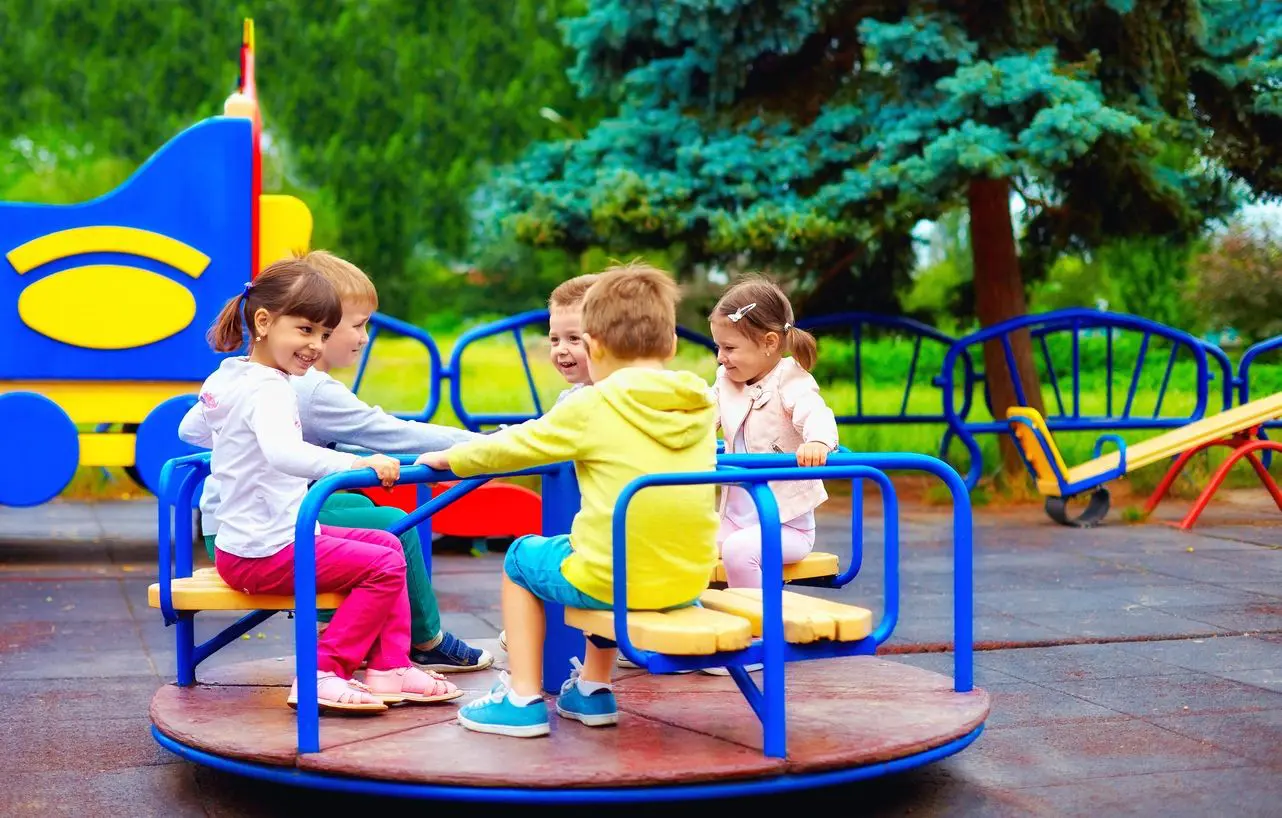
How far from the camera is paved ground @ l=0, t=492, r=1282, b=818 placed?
3.68m

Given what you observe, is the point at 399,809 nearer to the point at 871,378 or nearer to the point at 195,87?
the point at 871,378

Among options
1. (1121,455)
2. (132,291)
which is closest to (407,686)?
(132,291)

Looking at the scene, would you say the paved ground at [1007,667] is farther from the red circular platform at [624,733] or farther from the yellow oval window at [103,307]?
the yellow oval window at [103,307]

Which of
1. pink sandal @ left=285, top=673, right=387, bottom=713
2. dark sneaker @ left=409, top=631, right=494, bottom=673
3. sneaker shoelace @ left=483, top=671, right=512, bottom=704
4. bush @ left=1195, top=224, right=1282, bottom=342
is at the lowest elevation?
dark sneaker @ left=409, top=631, right=494, bottom=673

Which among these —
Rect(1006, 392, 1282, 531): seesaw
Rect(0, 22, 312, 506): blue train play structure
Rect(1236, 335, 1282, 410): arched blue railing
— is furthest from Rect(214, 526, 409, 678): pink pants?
Rect(1236, 335, 1282, 410): arched blue railing

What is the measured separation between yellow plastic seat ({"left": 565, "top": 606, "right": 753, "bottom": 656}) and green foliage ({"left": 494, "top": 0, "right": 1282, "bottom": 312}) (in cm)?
603

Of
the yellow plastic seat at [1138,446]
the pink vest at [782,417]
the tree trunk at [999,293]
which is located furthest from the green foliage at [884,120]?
the pink vest at [782,417]

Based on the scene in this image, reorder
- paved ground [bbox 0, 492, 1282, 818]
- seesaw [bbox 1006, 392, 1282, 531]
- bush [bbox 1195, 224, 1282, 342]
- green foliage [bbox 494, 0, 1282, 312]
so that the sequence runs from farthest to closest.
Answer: bush [bbox 1195, 224, 1282, 342]
green foliage [bbox 494, 0, 1282, 312]
seesaw [bbox 1006, 392, 1282, 531]
paved ground [bbox 0, 492, 1282, 818]

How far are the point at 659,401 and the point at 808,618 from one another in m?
0.57

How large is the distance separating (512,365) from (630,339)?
29.6 ft

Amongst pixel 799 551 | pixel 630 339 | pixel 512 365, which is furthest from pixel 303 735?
pixel 512 365

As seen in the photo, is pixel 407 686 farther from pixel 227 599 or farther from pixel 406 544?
pixel 406 544

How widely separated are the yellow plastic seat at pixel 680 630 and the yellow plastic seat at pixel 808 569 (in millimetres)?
962

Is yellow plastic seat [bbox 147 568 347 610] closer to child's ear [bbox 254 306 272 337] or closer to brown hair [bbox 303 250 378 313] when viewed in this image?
child's ear [bbox 254 306 272 337]
